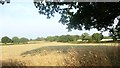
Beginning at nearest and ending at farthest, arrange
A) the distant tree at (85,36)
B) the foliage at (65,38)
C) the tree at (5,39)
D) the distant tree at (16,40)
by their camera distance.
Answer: the tree at (5,39)
the distant tree at (16,40)
the foliage at (65,38)
the distant tree at (85,36)

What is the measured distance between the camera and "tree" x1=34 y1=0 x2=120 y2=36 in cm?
948

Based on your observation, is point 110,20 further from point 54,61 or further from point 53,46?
point 54,61

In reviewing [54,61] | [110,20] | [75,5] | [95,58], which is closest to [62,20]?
[75,5]

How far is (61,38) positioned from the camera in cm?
1034

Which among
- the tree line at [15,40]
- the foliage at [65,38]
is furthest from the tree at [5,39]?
the foliage at [65,38]

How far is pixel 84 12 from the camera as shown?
31.8ft

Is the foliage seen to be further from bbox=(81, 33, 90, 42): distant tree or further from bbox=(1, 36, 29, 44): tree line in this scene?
bbox=(1, 36, 29, 44): tree line

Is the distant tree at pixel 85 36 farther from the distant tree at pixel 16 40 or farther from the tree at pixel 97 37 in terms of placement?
the distant tree at pixel 16 40

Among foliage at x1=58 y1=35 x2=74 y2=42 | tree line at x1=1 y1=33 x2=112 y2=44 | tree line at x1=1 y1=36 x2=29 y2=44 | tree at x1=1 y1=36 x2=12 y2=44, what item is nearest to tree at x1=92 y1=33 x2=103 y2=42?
tree line at x1=1 y1=33 x2=112 y2=44

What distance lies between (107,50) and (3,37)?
12.3 feet

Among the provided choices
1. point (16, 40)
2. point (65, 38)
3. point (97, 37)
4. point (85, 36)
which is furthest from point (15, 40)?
point (97, 37)

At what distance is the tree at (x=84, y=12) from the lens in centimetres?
948

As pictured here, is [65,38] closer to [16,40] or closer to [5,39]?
[16,40]

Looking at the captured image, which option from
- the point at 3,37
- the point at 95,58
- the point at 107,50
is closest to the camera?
the point at 95,58
